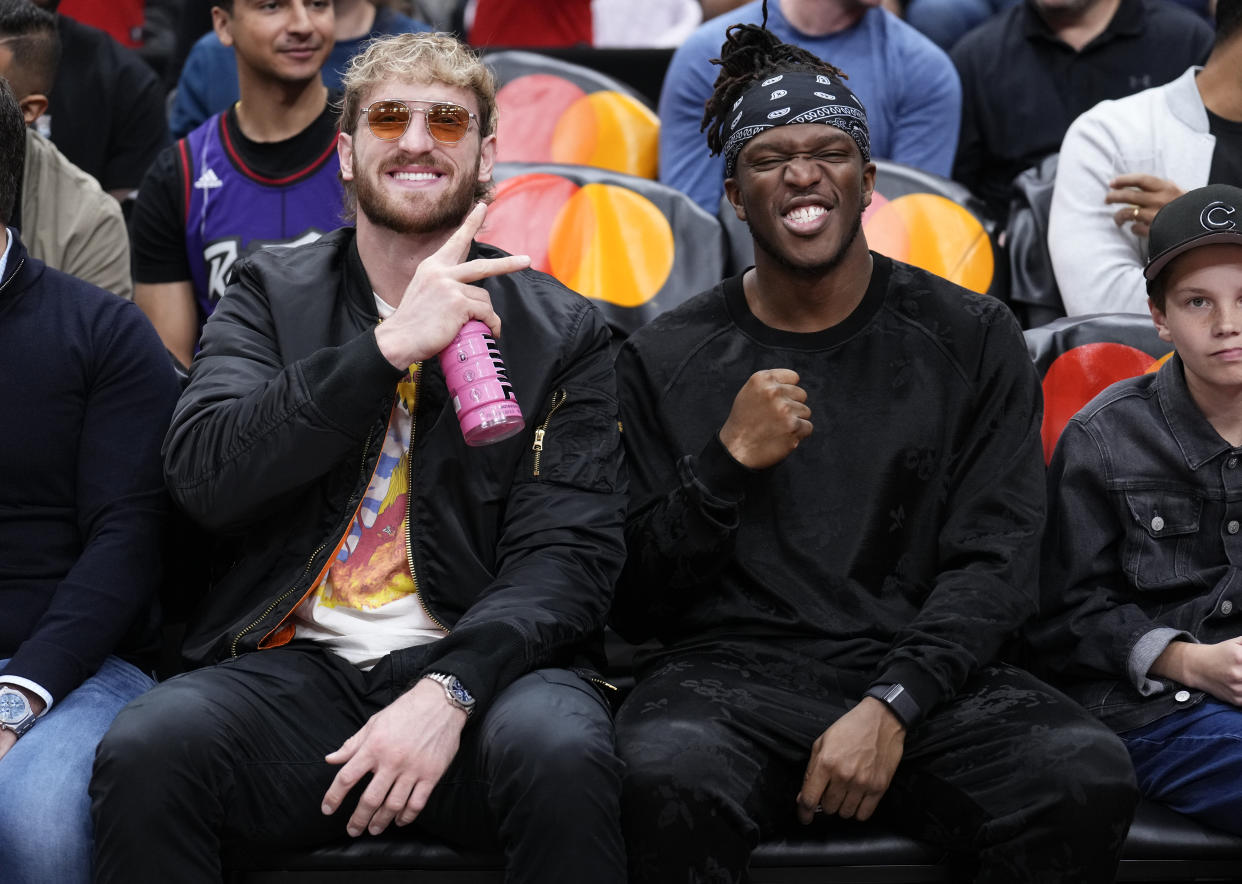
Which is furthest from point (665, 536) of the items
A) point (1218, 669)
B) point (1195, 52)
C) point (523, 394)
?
point (1195, 52)

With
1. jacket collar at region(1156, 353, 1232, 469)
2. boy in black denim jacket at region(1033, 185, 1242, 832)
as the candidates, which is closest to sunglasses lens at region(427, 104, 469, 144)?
boy in black denim jacket at region(1033, 185, 1242, 832)

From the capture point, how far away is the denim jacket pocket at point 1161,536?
8.78 feet

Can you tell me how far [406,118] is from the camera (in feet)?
8.76

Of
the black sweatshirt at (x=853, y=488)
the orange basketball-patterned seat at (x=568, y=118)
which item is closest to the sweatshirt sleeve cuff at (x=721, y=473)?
the black sweatshirt at (x=853, y=488)

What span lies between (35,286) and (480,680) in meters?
1.15

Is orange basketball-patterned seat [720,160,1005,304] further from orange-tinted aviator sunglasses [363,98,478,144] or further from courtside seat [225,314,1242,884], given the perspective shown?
courtside seat [225,314,1242,884]

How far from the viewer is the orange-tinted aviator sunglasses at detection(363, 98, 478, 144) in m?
2.67

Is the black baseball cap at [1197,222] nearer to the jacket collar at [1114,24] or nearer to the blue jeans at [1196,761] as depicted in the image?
the blue jeans at [1196,761]

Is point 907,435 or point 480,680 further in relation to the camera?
point 907,435

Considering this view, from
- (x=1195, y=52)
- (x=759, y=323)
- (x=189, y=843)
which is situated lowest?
(x=189, y=843)

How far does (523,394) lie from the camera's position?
2588 millimetres

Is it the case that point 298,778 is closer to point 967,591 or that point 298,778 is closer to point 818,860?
point 818,860

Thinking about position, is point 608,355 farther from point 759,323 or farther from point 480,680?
point 480,680

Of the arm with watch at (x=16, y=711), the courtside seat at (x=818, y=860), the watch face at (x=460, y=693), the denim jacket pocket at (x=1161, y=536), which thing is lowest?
the courtside seat at (x=818, y=860)
